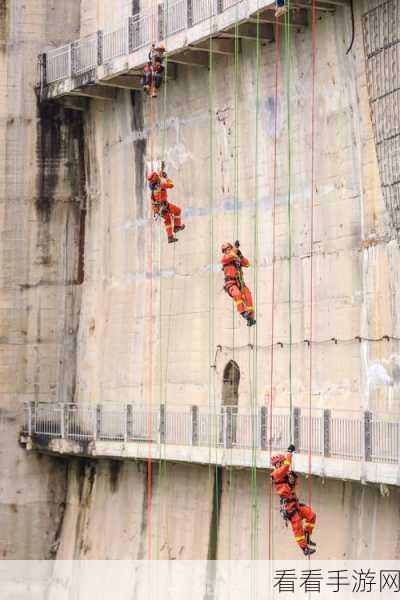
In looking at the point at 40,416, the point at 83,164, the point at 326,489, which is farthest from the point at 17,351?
the point at 326,489

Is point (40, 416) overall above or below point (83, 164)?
below

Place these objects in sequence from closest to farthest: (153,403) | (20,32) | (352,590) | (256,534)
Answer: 1. (352,590)
2. (256,534)
3. (153,403)
4. (20,32)

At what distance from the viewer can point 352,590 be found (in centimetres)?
3616

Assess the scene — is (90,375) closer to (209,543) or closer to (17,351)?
(17,351)

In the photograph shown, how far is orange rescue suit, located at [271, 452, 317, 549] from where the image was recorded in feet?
115

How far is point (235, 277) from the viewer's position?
3753cm

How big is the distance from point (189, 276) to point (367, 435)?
10122 millimetres

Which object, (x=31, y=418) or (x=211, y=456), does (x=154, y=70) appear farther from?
(x=31, y=418)

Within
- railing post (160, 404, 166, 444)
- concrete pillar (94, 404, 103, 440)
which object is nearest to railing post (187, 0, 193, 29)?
railing post (160, 404, 166, 444)

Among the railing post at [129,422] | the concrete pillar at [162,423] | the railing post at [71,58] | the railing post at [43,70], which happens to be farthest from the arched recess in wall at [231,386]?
the railing post at [43,70]

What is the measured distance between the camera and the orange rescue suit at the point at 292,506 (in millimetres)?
35125

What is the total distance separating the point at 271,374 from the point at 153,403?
4792mm

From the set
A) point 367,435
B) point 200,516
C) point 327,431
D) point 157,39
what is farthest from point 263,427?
point 157,39

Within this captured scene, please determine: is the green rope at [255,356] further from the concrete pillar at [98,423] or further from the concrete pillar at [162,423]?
the concrete pillar at [98,423]
